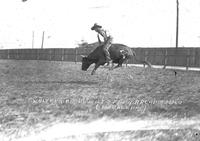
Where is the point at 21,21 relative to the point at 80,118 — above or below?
above

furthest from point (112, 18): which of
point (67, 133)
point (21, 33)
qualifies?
point (67, 133)

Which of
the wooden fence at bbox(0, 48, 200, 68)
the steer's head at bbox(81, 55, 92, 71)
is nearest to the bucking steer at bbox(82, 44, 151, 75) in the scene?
the steer's head at bbox(81, 55, 92, 71)

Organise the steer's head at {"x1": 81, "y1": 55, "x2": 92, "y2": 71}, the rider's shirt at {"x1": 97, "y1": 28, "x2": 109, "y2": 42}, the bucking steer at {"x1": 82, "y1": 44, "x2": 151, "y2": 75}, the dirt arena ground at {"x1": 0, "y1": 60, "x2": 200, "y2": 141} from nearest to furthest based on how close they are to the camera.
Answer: the dirt arena ground at {"x1": 0, "y1": 60, "x2": 200, "y2": 141} < the rider's shirt at {"x1": 97, "y1": 28, "x2": 109, "y2": 42} < the bucking steer at {"x1": 82, "y1": 44, "x2": 151, "y2": 75} < the steer's head at {"x1": 81, "y1": 55, "x2": 92, "y2": 71}

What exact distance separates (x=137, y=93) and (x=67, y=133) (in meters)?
4.54

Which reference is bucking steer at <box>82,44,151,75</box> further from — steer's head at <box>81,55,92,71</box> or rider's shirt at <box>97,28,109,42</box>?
rider's shirt at <box>97,28,109,42</box>

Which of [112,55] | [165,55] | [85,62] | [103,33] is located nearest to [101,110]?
[103,33]

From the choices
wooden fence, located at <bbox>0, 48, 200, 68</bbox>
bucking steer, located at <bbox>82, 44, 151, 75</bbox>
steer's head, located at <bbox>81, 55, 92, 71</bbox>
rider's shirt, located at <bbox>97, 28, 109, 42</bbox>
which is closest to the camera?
rider's shirt, located at <bbox>97, 28, 109, 42</bbox>

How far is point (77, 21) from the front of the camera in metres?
76.6

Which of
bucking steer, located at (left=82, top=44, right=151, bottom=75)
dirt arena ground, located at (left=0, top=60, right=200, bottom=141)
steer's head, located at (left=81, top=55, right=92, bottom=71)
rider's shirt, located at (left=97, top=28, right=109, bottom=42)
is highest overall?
rider's shirt, located at (left=97, top=28, right=109, bottom=42)

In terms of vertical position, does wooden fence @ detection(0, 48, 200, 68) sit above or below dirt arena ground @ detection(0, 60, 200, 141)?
above

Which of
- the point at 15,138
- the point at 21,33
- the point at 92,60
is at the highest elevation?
the point at 21,33

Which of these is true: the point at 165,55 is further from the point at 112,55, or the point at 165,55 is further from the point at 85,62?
the point at 112,55

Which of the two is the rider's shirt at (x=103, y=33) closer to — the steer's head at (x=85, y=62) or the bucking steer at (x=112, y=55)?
the bucking steer at (x=112, y=55)

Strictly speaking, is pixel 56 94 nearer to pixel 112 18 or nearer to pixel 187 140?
pixel 187 140
